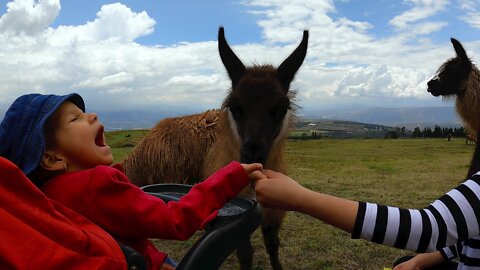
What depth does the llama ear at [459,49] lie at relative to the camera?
8.95 metres

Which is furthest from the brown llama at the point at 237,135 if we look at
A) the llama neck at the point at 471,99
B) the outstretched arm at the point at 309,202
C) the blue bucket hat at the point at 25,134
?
the llama neck at the point at 471,99

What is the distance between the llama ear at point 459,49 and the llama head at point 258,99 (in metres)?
5.72

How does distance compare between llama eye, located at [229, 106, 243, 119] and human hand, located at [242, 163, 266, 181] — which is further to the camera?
llama eye, located at [229, 106, 243, 119]

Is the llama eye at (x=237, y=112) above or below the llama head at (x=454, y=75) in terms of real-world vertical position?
below

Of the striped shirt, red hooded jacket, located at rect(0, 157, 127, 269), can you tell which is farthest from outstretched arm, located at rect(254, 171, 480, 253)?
red hooded jacket, located at rect(0, 157, 127, 269)

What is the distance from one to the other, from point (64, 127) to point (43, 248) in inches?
28.3

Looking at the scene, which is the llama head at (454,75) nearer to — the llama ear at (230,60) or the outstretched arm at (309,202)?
the llama ear at (230,60)

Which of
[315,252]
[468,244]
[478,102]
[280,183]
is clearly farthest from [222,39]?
[478,102]

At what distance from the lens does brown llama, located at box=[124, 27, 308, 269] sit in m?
4.20

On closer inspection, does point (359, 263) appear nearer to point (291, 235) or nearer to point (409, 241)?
point (291, 235)

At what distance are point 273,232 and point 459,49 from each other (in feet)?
20.0

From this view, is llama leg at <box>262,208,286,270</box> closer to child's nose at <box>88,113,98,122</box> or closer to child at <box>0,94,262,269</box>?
child at <box>0,94,262,269</box>

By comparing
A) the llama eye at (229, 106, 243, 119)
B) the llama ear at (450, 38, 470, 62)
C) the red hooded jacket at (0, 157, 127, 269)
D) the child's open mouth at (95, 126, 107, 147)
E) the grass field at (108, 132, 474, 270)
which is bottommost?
the grass field at (108, 132, 474, 270)

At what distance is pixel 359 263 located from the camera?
6258 millimetres
